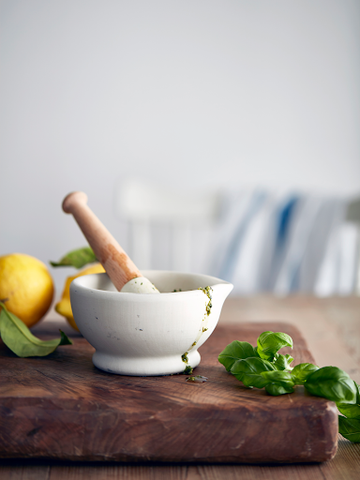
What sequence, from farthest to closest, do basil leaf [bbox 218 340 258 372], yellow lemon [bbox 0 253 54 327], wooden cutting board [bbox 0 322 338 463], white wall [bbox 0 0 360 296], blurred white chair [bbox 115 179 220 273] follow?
white wall [bbox 0 0 360 296], blurred white chair [bbox 115 179 220 273], yellow lemon [bbox 0 253 54 327], basil leaf [bbox 218 340 258 372], wooden cutting board [bbox 0 322 338 463]

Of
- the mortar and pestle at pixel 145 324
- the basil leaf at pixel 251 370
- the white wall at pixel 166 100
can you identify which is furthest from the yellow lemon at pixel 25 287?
the white wall at pixel 166 100

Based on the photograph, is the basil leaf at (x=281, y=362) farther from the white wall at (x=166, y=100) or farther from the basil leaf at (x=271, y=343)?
the white wall at (x=166, y=100)

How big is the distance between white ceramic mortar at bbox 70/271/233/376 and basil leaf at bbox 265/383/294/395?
0.10 m

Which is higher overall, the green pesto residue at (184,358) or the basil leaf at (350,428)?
the green pesto residue at (184,358)

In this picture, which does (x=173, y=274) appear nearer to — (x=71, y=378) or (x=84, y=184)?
(x=71, y=378)

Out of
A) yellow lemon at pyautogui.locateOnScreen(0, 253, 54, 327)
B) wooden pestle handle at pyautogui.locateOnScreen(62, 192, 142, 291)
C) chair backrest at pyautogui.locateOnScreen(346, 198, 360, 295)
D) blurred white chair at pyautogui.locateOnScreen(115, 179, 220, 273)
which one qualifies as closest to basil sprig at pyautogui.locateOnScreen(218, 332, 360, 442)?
wooden pestle handle at pyautogui.locateOnScreen(62, 192, 142, 291)

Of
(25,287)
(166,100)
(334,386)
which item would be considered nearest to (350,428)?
(334,386)

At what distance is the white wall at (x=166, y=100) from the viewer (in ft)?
7.74

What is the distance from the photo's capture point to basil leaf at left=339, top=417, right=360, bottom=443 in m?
0.48

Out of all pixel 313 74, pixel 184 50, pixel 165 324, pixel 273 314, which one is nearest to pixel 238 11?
pixel 184 50

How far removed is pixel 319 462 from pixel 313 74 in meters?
2.37

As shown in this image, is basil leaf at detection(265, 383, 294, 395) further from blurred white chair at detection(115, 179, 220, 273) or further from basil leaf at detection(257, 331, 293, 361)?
blurred white chair at detection(115, 179, 220, 273)

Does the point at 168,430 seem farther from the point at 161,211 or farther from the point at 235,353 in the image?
the point at 161,211

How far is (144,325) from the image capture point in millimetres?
501
